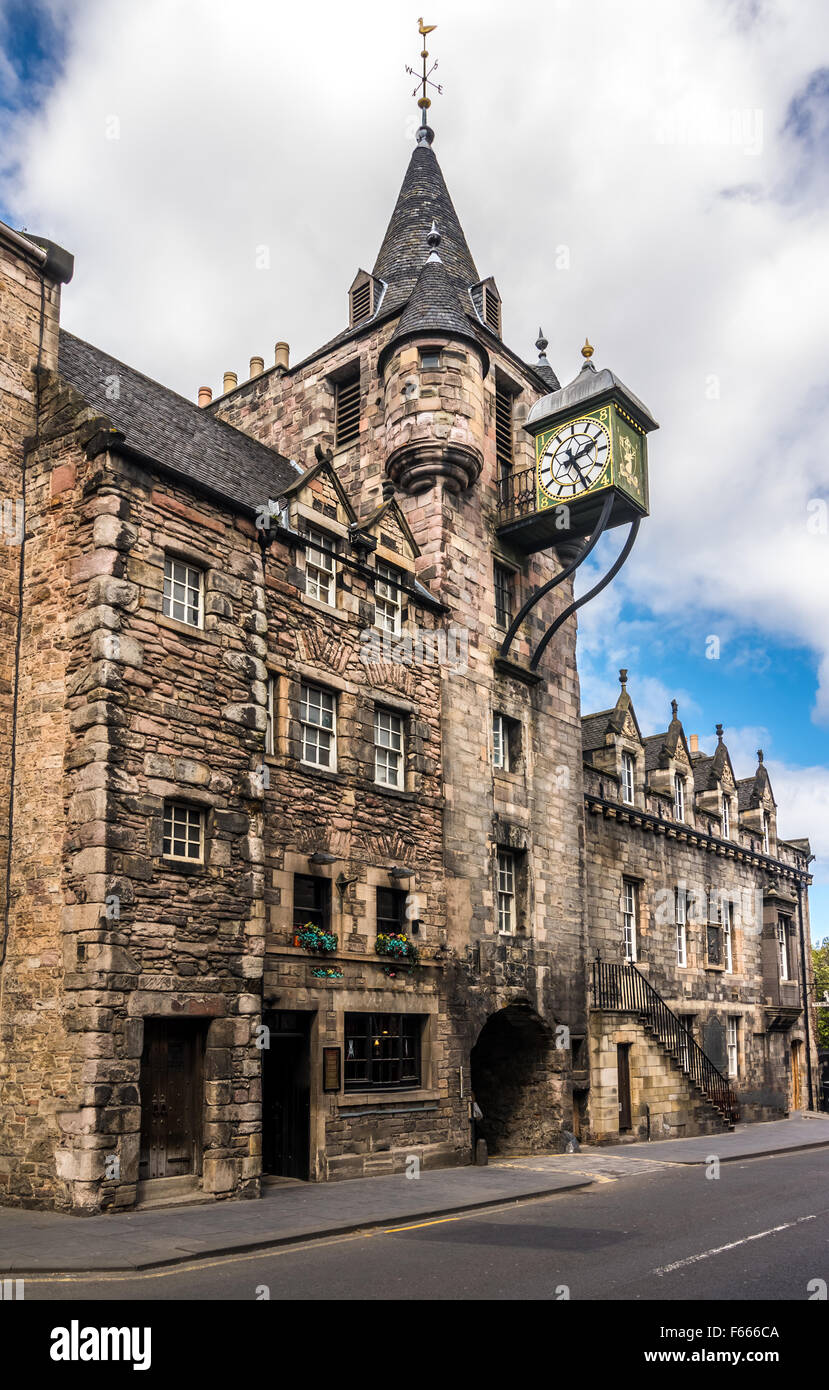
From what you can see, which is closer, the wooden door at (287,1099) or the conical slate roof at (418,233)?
the wooden door at (287,1099)

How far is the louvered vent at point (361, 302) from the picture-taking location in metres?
26.0

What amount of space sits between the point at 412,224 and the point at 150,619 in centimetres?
1627

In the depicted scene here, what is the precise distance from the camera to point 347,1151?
17.0 m

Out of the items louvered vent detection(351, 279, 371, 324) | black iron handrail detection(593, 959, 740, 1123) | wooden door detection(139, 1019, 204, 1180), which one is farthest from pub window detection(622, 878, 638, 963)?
wooden door detection(139, 1019, 204, 1180)

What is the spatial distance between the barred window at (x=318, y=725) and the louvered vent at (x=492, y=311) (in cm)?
1170

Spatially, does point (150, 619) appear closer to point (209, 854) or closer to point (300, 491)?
point (209, 854)

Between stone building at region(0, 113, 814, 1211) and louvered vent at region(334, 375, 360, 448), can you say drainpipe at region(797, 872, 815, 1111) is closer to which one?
stone building at region(0, 113, 814, 1211)

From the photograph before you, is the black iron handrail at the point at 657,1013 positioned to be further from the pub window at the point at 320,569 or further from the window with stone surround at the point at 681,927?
the pub window at the point at 320,569

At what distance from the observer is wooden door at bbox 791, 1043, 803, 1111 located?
37397mm

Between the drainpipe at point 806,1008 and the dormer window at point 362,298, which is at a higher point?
the dormer window at point 362,298

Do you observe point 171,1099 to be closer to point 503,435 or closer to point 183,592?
point 183,592

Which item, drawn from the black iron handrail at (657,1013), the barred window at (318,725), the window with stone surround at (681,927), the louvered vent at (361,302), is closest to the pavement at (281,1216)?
the black iron handrail at (657,1013)

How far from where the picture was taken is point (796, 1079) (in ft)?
124
